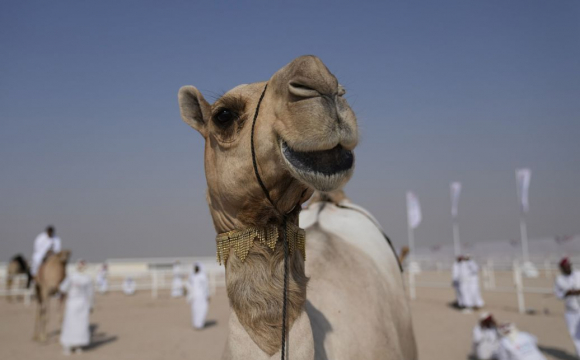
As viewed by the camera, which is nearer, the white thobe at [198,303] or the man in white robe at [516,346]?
the man in white robe at [516,346]

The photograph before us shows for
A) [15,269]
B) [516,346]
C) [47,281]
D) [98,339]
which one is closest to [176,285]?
[15,269]

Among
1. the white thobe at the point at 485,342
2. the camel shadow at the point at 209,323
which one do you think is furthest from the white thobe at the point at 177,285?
the white thobe at the point at 485,342

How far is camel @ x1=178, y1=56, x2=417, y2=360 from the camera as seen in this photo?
1.76 meters

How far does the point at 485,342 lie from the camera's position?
862 centimetres

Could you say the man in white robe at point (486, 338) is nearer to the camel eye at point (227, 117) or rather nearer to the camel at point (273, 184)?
the camel at point (273, 184)

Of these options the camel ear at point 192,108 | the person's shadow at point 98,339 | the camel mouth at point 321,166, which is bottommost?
the person's shadow at point 98,339

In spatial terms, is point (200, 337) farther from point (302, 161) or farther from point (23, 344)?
point (302, 161)

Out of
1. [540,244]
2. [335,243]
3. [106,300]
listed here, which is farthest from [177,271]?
[540,244]

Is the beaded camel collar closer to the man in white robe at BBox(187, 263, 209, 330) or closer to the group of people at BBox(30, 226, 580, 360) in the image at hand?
the group of people at BBox(30, 226, 580, 360)

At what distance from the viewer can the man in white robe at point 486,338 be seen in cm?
Result: 855

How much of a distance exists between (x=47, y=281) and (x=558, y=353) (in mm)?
11143

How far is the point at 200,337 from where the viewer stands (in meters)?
12.2

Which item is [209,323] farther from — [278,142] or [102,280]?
[278,142]

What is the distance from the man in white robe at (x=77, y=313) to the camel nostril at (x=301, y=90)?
9.89 metres
